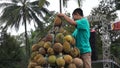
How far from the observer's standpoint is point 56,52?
535 centimetres

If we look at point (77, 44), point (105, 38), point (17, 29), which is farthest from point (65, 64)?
point (17, 29)

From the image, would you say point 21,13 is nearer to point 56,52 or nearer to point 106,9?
point 106,9

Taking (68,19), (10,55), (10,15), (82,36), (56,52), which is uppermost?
(10,15)

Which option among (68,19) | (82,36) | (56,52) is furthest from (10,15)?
(56,52)

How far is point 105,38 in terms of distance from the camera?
2598 centimetres

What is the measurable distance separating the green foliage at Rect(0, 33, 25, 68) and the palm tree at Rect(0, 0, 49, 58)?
1.20 metres

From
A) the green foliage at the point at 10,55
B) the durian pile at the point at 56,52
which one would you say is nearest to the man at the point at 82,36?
the durian pile at the point at 56,52

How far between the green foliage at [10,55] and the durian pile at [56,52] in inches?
1481

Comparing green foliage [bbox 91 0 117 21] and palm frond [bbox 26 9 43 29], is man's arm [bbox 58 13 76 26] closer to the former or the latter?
palm frond [bbox 26 9 43 29]

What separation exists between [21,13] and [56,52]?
39.4m

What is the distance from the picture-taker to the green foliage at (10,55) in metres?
43.0

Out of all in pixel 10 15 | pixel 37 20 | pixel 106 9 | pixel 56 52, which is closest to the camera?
pixel 56 52

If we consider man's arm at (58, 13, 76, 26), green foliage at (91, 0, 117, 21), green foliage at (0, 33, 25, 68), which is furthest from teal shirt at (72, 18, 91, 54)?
green foliage at (91, 0, 117, 21)

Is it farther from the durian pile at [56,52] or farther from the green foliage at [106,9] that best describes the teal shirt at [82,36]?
the green foliage at [106,9]
